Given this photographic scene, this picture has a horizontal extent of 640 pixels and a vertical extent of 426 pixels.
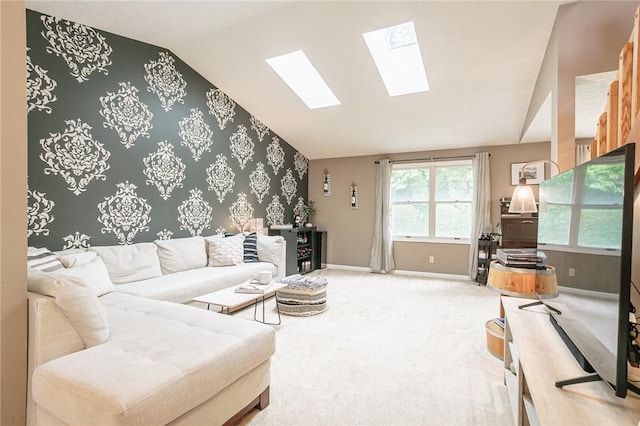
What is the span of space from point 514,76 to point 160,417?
4.39 m

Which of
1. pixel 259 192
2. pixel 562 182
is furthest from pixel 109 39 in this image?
pixel 562 182

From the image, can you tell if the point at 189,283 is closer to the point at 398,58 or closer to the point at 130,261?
the point at 130,261

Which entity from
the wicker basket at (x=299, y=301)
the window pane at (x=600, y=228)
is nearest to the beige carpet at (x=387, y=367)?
the wicker basket at (x=299, y=301)

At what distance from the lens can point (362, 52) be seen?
11.6ft

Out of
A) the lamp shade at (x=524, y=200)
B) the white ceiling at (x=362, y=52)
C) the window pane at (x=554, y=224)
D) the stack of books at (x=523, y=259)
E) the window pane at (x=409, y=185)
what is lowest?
the stack of books at (x=523, y=259)

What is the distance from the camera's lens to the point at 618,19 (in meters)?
2.28

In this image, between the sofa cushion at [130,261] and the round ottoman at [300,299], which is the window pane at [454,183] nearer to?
the round ottoman at [300,299]

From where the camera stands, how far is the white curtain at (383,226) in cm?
580

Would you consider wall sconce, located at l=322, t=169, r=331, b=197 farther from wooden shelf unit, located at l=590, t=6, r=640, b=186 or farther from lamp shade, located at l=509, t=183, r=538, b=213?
wooden shelf unit, located at l=590, t=6, r=640, b=186

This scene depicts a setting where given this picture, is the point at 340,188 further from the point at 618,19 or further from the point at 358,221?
the point at 618,19

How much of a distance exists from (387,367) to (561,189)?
5.40 feet

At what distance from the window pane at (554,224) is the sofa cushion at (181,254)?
3470 mm

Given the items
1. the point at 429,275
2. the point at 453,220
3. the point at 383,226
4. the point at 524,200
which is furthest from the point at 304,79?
the point at 429,275

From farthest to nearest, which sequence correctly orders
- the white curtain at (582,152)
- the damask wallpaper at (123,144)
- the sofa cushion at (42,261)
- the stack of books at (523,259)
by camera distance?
the white curtain at (582,152), the damask wallpaper at (123,144), the sofa cushion at (42,261), the stack of books at (523,259)
